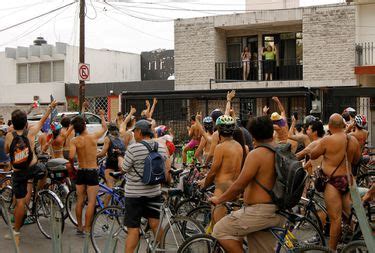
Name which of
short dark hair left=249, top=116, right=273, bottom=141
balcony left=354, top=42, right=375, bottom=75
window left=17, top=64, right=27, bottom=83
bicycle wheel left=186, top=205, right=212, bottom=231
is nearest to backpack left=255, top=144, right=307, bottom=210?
short dark hair left=249, top=116, right=273, bottom=141

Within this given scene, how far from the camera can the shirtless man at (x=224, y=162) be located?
668 cm

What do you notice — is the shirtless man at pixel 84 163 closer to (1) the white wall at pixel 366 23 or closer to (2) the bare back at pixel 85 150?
(2) the bare back at pixel 85 150

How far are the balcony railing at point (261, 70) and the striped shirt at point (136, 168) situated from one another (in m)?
18.2

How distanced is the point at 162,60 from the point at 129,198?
31324 mm

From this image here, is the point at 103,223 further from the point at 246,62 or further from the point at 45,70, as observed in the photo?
the point at 45,70

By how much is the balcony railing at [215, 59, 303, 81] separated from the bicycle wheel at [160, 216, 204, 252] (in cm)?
1802

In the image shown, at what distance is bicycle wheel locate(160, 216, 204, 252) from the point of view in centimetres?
621

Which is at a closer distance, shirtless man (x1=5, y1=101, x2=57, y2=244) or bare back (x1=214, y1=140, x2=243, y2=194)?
bare back (x1=214, y1=140, x2=243, y2=194)

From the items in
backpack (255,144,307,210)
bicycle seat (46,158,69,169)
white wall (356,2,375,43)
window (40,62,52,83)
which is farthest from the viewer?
window (40,62,52,83)

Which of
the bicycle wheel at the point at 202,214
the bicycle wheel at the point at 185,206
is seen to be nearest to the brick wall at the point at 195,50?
the bicycle wheel at the point at 185,206

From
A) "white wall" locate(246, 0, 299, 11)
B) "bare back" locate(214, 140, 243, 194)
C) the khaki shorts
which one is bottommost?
the khaki shorts

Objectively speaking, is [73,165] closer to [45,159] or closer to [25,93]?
[45,159]

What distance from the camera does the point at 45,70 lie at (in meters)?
34.2

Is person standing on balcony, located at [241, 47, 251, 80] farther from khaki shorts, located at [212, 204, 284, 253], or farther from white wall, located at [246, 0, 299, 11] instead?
khaki shorts, located at [212, 204, 284, 253]
